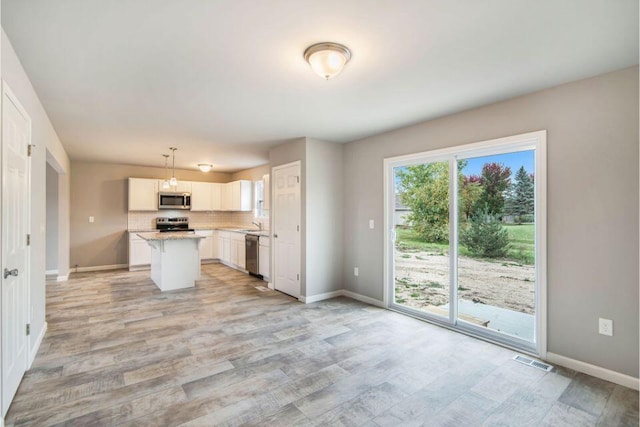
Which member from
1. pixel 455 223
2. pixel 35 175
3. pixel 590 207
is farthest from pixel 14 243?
pixel 590 207

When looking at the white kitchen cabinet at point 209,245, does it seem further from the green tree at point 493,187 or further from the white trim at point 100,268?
the green tree at point 493,187

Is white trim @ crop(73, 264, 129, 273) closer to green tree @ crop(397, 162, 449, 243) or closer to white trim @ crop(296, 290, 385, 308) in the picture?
white trim @ crop(296, 290, 385, 308)

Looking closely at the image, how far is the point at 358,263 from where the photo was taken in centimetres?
→ 482

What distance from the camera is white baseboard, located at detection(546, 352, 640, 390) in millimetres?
2416

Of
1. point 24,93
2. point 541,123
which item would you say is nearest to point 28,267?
point 24,93

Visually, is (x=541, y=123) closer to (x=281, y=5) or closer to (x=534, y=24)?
(x=534, y=24)

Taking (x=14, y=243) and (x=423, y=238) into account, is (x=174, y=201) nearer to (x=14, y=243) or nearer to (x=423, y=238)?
(x=14, y=243)

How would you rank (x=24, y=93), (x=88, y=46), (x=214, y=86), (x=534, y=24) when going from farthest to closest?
1. (x=214, y=86)
2. (x=24, y=93)
3. (x=88, y=46)
4. (x=534, y=24)

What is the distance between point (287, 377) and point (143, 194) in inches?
252

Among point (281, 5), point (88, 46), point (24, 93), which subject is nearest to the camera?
point (281, 5)

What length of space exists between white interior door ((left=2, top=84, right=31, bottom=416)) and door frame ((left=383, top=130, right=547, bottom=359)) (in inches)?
147

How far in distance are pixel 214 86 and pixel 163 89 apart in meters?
0.50

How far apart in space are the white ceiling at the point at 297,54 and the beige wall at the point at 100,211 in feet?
12.2

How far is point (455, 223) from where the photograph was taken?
3.65m
